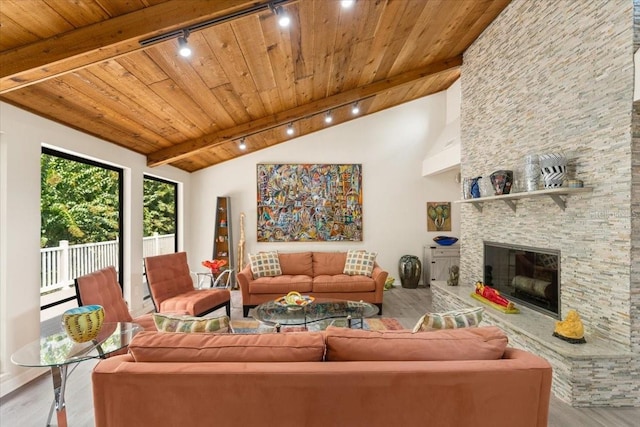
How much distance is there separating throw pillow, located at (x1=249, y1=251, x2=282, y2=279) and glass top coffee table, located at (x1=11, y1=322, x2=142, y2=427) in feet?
9.28

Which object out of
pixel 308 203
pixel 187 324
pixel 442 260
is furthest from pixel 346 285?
pixel 187 324

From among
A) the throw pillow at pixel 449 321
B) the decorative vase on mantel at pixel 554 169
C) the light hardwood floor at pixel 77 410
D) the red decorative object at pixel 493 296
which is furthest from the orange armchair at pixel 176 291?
the decorative vase on mantel at pixel 554 169

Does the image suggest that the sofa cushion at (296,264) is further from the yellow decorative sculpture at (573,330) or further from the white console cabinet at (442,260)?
the yellow decorative sculpture at (573,330)

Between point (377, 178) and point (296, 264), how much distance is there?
2.45 metres

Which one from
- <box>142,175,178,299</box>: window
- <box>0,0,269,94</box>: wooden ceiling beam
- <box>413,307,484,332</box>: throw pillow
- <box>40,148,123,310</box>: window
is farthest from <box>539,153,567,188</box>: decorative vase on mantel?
<box>142,175,178,299</box>: window

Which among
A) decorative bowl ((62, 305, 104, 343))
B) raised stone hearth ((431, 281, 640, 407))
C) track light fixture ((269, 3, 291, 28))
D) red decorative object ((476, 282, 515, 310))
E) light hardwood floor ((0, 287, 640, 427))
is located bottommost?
light hardwood floor ((0, 287, 640, 427))

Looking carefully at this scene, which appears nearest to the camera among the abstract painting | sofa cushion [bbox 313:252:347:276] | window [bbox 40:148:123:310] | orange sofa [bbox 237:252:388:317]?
window [bbox 40:148:123:310]

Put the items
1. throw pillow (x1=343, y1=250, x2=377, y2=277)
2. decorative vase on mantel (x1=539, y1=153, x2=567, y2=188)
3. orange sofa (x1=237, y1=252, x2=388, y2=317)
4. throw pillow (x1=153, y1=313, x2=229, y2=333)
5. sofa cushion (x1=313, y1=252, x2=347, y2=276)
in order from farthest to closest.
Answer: sofa cushion (x1=313, y1=252, x2=347, y2=276), throw pillow (x1=343, y1=250, x2=377, y2=277), orange sofa (x1=237, y1=252, x2=388, y2=317), decorative vase on mantel (x1=539, y1=153, x2=567, y2=188), throw pillow (x1=153, y1=313, x2=229, y2=333)

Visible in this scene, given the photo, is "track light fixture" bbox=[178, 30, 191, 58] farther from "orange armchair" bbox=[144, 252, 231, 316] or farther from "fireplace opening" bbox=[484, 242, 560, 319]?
"fireplace opening" bbox=[484, 242, 560, 319]

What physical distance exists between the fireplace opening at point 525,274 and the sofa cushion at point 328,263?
216cm

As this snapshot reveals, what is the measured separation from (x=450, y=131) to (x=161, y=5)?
17.1 ft

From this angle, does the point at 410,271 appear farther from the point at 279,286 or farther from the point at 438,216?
the point at 279,286

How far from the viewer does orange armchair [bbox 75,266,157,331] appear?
2707 mm

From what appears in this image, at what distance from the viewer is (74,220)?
14.3ft
